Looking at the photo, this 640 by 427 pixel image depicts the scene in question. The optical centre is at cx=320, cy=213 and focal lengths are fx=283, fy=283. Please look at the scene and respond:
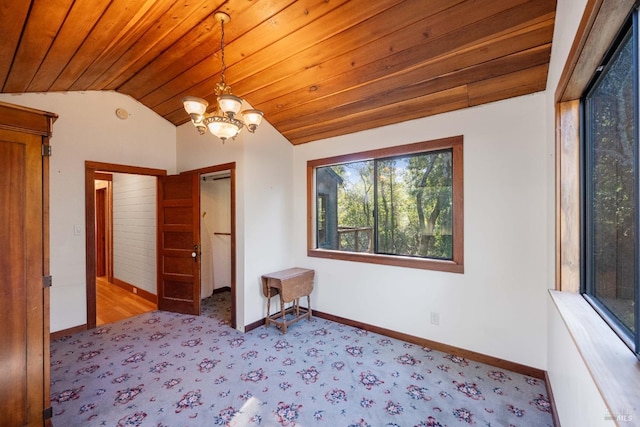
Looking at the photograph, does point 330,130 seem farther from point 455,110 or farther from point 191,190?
point 191,190

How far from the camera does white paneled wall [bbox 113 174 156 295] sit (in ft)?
14.6

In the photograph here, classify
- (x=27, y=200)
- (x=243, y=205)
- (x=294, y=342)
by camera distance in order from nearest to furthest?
1. (x=27, y=200)
2. (x=294, y=342)
3. (x=243, y=205)

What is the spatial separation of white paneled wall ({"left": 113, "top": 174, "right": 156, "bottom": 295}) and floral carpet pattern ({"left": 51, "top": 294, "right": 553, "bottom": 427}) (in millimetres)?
1496

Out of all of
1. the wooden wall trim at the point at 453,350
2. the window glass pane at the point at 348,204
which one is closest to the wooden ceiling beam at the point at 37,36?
the window glass pane at the point at 348,204

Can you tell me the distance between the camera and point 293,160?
3902mm

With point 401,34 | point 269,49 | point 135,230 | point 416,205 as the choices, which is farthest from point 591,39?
point 135,230

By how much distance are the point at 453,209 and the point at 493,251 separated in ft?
1.60

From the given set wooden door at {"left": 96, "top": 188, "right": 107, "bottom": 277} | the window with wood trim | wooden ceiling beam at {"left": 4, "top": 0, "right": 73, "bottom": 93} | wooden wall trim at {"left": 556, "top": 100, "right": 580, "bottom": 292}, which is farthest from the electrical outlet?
wooden door at {"left": 96, "top": 188, "right": 107, "bottom": 277}

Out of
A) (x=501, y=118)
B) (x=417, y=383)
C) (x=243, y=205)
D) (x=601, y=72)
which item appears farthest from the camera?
(x=243, y=205)

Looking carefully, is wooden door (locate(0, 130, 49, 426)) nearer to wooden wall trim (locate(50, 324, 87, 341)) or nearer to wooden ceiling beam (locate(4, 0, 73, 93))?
wooden ceiling beam (locate(4, 0, 73, 93))

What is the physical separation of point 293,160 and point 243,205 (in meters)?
1.04

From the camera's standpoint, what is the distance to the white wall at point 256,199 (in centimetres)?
328

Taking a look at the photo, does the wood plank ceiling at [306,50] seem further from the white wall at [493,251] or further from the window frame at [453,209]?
the window frame at [453,209]

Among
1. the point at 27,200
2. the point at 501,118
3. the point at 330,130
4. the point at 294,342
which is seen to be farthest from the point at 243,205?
the point at 501,118
